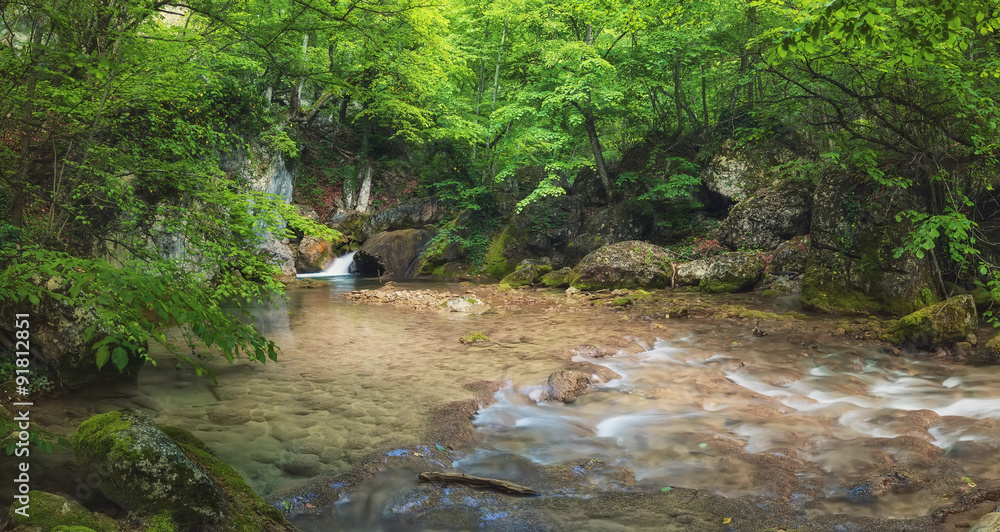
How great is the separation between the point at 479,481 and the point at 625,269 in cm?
1239

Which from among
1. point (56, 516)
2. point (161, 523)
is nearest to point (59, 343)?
point (56, 516)

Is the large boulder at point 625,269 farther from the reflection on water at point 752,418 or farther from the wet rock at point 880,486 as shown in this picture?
Answer: the wet rock at point 880,486

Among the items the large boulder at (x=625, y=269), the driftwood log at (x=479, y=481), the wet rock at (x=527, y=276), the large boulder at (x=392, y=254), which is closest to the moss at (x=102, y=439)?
the driftwood log at (x=479, y=481)

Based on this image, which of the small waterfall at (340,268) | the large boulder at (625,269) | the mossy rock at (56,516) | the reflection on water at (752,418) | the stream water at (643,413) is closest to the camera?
the mossy rock at (56,516)

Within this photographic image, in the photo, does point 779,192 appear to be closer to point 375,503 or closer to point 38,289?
point 375,503

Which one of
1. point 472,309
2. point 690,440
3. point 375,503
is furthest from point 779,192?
point 375,503

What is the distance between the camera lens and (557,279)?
16781 mm

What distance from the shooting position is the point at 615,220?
19.5 meters

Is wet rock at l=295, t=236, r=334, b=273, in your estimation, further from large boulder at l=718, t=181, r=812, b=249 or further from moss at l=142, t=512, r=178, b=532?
moss at l=142, t=512, r=178, b=532

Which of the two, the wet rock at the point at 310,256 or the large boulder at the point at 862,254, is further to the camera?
the wet rock at the point at 310,256

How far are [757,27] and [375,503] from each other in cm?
2065

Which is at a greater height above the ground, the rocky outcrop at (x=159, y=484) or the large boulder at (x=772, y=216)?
the large boulder at (x=772, y=216)

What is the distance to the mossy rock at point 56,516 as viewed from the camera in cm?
243

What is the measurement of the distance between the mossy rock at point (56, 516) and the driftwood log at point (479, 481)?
203 centimetres
